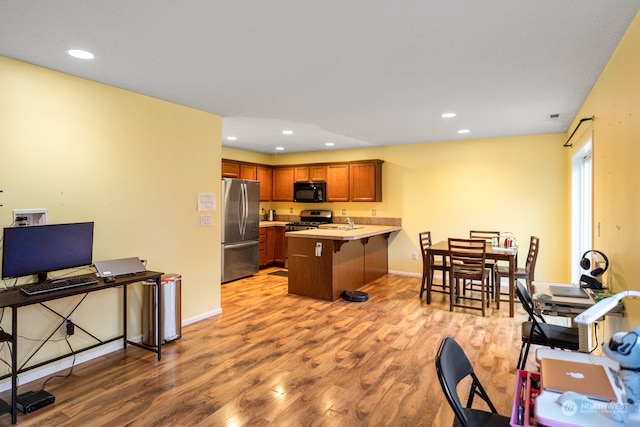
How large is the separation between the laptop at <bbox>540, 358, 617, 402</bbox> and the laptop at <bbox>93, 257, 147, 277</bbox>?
2947mm

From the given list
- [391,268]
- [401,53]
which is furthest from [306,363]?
[391,268]

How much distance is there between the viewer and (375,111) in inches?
165

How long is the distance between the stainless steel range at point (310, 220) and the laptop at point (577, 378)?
578cm

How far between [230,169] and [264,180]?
110 cm

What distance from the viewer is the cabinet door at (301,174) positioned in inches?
297

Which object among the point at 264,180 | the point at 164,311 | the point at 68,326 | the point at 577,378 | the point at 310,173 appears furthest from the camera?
the point at 264,180

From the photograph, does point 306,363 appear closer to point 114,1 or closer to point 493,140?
point 114,1

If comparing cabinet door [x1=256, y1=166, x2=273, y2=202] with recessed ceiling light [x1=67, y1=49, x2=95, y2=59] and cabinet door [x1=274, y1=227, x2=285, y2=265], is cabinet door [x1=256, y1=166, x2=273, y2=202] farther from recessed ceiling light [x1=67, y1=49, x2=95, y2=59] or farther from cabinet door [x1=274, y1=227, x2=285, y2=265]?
recessed ceiling light [x1=67, y1=49, x2=95, y2=59]

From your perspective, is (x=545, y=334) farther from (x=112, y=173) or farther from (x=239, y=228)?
(x=239, y=228)

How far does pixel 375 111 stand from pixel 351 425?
124 inches

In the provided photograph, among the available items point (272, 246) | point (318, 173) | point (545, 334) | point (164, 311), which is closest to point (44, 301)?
point (164, 311)

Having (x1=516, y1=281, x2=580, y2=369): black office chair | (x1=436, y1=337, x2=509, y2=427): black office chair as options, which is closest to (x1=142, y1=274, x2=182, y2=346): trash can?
(x1=436, y1=337, x2=509, y2=427): black office chair

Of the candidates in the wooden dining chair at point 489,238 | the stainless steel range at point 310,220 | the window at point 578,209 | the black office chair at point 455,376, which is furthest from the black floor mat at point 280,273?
the black office chair at point 455,376

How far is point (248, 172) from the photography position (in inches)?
284
